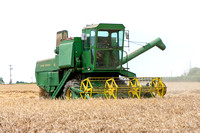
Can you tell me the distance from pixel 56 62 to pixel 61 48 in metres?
0.96

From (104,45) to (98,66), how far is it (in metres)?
0.73

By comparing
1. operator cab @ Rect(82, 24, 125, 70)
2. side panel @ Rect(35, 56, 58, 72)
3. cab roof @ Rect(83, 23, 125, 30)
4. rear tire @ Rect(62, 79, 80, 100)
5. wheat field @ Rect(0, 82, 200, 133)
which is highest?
cab roof @ Rect(83, 23, 125, 30)

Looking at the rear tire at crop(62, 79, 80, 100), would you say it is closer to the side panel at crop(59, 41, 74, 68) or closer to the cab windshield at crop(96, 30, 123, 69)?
the side panel at crop(59, 41, 74, 68)

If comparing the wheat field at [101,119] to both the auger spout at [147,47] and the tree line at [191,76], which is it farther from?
the tree line at [191,76]

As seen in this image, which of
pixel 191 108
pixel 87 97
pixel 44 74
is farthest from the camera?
pixel 44 74

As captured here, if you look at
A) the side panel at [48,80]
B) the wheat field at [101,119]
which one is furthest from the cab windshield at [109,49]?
the wheat field at [101,119]

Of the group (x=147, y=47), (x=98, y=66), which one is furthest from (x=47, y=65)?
(x=147, y=47)

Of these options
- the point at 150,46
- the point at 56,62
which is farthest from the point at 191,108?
the point at 56,62

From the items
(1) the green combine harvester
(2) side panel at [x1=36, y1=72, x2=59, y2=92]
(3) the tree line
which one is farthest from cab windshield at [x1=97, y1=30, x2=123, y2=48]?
(3) the tree line

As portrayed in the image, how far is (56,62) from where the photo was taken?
12.9 m

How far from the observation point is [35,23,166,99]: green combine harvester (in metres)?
10.1

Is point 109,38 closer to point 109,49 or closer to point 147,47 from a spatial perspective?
point 109,49

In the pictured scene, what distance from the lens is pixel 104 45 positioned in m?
10.8

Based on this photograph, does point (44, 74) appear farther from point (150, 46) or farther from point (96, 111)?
point (96, 111)
